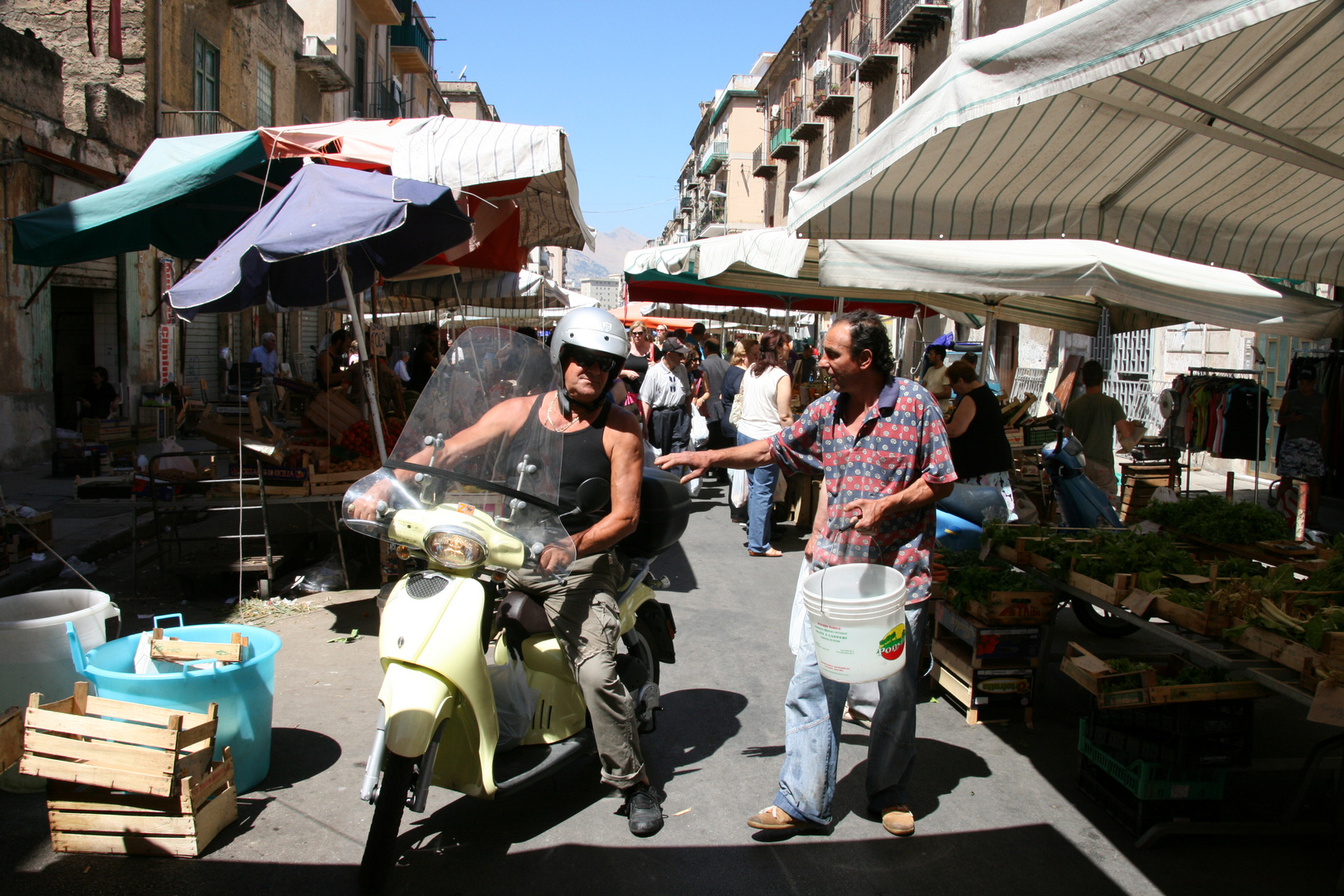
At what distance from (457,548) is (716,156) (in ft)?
223

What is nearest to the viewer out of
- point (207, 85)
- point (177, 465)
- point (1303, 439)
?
point (177, 465)

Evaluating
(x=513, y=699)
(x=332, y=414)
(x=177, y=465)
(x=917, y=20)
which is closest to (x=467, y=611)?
(x=513, y=699)

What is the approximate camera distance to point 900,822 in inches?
138

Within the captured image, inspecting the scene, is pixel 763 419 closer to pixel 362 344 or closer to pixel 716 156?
Answer: pixel 362 344

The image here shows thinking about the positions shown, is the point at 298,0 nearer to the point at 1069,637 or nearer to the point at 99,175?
the point at 99,175

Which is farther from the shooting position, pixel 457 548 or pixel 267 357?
pixel 267 357

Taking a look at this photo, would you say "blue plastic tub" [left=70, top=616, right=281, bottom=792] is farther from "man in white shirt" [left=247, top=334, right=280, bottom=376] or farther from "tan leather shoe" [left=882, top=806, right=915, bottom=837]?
"man in white shirt" [left=247, top=334, right=280, bottom=376]

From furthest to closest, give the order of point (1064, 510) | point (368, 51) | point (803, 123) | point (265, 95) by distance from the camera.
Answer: point (803, 123) < point (368, 51) < point (265, 95) < point (1064, 510)

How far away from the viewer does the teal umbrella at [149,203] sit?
6078 millimetres

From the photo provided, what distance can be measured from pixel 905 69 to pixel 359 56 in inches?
695

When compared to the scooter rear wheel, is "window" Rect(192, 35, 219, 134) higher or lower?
higher

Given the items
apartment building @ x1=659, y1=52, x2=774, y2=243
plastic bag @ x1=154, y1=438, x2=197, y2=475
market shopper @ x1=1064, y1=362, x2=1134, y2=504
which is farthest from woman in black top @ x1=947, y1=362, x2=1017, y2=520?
apartment building @ x1=659, y1=52, x2=774, y2=243

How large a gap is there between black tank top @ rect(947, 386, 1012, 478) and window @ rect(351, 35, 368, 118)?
93.4 ft

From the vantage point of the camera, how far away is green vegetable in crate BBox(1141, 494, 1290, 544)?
505cm
